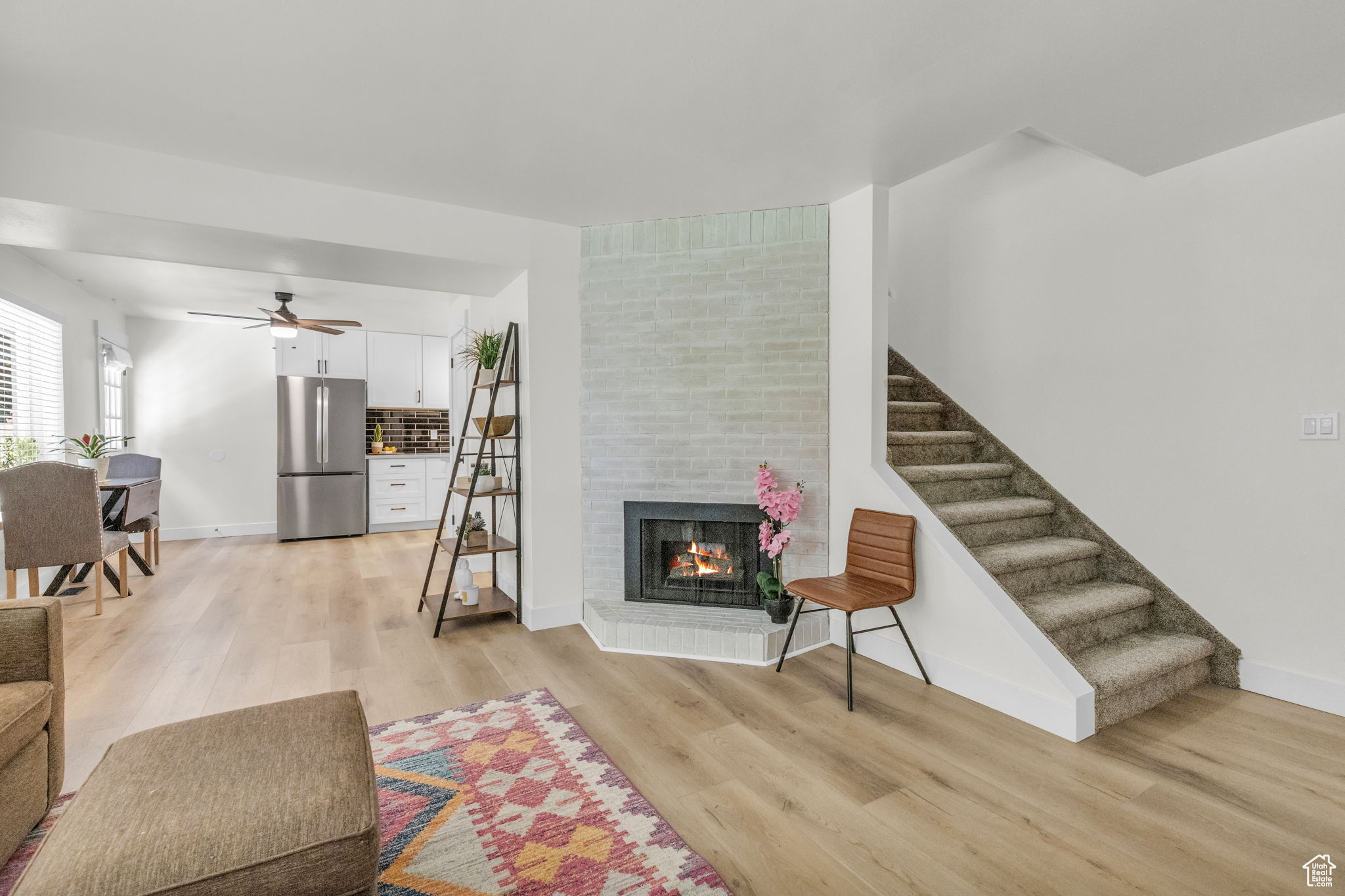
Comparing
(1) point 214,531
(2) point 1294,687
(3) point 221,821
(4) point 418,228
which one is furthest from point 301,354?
(2) point 1294,687

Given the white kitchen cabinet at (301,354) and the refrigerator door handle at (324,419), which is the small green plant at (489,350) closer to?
the refrigerator door handle at (324,419)

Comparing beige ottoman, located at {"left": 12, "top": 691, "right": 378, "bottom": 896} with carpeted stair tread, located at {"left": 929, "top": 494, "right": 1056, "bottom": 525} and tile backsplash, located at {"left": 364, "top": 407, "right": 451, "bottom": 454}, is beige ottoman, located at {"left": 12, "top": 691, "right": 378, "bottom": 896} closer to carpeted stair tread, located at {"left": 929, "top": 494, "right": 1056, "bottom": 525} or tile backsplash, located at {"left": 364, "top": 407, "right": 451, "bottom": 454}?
carpeted stair tread, located at {"left": 929, "top": 494, "right": 1056, "bottom": 525}

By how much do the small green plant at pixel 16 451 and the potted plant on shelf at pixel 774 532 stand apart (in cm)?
434

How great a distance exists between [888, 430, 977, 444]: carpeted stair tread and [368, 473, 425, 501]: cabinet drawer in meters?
5.46

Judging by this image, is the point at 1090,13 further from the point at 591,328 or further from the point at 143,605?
the point at 143,605

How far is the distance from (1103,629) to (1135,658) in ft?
0.69

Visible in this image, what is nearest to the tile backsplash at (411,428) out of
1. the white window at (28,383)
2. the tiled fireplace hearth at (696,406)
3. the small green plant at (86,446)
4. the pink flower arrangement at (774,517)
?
the small green plant at (86,446)

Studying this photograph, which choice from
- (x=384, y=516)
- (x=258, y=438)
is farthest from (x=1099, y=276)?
(x=258, y=438)

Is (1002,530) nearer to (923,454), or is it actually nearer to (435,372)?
(923,454)

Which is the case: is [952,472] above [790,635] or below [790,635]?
above

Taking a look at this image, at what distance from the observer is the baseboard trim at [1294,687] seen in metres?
2.43

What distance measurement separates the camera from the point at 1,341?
3816 millimetres

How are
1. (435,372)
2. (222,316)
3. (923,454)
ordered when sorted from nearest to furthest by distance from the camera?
(923,454), (222,316), (435,372)

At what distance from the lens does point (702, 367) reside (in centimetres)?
345
